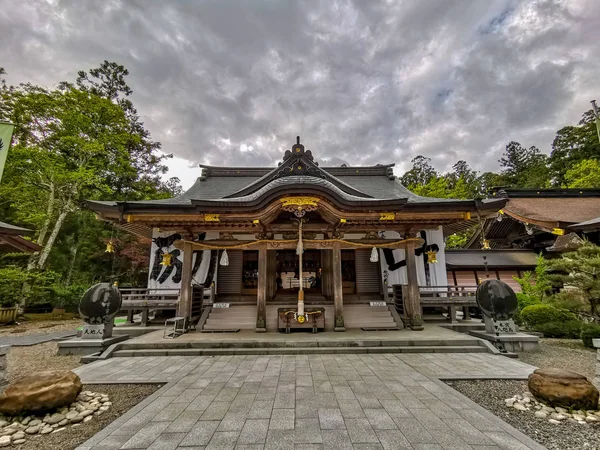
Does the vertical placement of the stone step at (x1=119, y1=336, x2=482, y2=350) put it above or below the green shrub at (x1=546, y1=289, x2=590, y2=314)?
below

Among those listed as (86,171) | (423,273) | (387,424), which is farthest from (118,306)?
(86,171)

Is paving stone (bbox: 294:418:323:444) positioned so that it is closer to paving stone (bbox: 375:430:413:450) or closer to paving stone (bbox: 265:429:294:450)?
paving stone (bbox: 265:429:294:450)

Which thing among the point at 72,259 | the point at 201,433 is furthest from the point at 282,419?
the point at 72,259

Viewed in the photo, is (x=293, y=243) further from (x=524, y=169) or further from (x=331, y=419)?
(x=524, y=169)

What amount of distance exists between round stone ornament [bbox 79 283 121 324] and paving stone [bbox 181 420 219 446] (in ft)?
16.0

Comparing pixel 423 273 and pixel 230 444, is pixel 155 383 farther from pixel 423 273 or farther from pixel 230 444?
pixel 423 273

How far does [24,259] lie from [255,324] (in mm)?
16192

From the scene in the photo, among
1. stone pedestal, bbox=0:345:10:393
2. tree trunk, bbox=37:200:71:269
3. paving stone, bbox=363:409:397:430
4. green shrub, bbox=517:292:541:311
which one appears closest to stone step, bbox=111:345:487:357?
stone pedestal, bbox=0:345:10:393

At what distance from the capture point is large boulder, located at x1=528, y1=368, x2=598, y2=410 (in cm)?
319

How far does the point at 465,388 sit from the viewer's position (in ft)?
13.0

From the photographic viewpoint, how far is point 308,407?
328 centimetres

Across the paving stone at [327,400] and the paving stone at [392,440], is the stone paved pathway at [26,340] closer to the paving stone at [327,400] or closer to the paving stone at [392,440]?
Answer: the paving stone at [327,400]

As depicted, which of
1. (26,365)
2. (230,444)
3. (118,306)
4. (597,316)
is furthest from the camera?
(597,316)

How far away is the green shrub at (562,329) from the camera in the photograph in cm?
717
